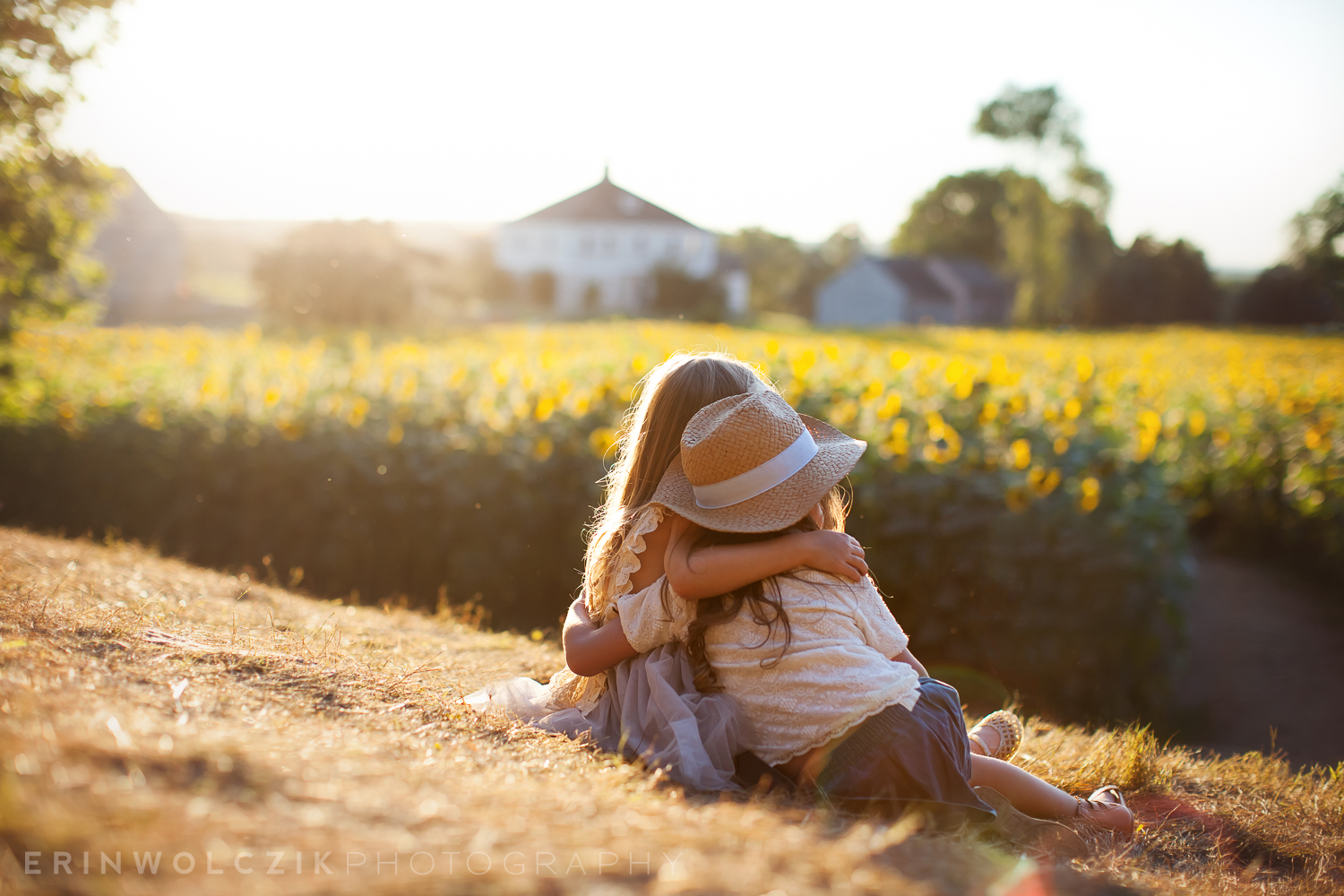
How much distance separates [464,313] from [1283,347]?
28363mm

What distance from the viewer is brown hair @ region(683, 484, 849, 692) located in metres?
2.27

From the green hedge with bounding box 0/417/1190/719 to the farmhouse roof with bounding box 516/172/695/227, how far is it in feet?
174

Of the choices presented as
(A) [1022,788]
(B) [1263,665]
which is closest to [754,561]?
(A) [1022,788]

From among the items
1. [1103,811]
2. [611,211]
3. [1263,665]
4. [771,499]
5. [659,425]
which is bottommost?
[1263,665]

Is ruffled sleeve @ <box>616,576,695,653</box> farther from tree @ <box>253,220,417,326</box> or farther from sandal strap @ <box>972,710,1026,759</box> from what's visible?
tree @ <box>253,220,417,326</box>

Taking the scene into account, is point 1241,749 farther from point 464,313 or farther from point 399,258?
point 464,313

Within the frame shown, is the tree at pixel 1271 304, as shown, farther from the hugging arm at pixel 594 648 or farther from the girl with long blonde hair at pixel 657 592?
the hugging arm at pixel 594 648

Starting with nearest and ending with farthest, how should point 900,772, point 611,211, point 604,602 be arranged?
1. point 900,772
2. point 604,602
3. point 611,211

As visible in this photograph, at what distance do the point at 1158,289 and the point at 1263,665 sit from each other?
132 feet

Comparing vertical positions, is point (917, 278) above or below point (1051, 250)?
above

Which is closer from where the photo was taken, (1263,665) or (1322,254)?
(1322,254)

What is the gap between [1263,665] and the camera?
5.80m

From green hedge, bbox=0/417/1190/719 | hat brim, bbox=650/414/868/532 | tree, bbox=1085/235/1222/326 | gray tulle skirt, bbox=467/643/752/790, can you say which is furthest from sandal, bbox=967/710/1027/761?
tree, bbox=1085/235/1222/326

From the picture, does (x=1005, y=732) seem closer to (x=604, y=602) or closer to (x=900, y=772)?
(x=900, y=772)
